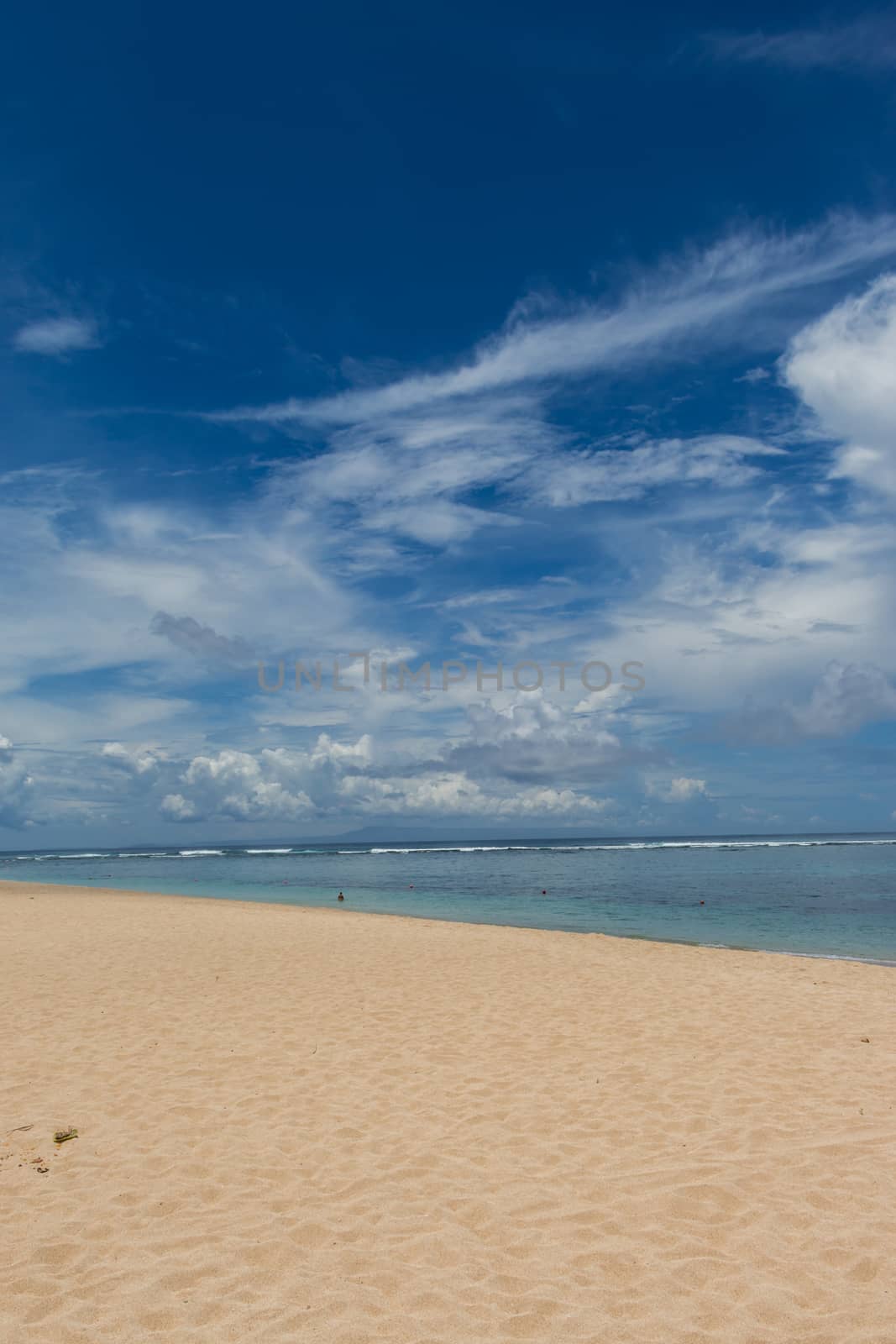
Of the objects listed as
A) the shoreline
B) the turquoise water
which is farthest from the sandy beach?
the turquoise water

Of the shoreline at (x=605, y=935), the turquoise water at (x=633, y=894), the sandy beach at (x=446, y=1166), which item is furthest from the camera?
the turquoise water at (x=633, y=894)

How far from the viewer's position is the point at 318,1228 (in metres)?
5.70

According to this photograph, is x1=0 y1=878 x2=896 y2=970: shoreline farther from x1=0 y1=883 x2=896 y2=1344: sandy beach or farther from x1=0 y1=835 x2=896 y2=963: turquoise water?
x1=0 y1=883 x2=896 y2=1344: sandy beach

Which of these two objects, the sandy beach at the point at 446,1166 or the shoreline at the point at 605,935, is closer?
the sandy beach at the point at 446,1166

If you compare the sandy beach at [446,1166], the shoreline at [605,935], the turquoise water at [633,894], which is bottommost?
the turquoise water at [633,894]

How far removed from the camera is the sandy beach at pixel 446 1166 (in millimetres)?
4797

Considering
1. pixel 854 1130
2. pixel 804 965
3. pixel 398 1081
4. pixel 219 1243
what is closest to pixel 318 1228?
pixel 219 1243

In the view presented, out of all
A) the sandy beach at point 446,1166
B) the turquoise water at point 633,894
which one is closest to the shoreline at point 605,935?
the turquoise water at point 633,894

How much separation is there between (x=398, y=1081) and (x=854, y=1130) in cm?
445

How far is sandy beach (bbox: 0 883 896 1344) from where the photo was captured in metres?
4.80

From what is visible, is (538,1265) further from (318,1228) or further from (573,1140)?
(573,1140)

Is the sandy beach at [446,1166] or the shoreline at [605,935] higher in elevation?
the sandy beach at [446,1166]

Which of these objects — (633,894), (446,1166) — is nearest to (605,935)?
(633,894)

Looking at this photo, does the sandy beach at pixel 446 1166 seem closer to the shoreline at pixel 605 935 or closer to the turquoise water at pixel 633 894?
the shoreline at pixel 605 935
